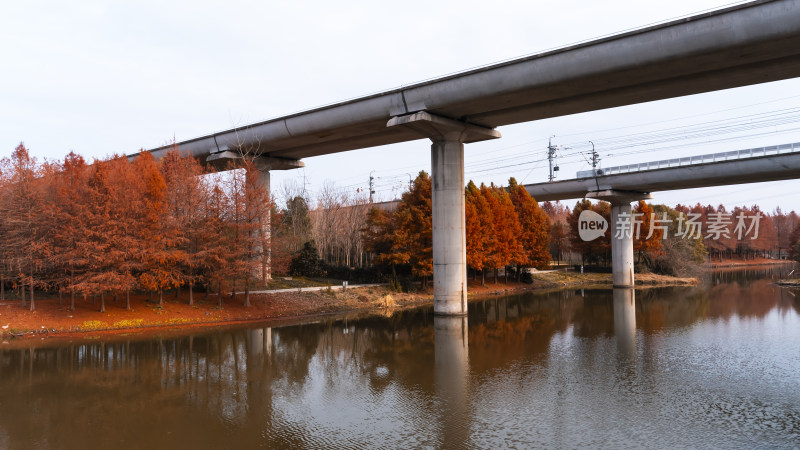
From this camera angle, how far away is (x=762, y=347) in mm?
16859

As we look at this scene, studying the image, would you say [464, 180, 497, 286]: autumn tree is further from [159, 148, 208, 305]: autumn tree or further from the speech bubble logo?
the speech bubble logo

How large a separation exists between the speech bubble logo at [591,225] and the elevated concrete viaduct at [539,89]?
36.4m

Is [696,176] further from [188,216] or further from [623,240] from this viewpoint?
[188,216]

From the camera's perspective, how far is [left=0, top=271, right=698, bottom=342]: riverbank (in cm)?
2172

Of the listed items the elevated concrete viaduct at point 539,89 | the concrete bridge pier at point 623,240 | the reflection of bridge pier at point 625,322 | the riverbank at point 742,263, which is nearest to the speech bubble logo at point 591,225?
the concrete bridge pier at point 623,240

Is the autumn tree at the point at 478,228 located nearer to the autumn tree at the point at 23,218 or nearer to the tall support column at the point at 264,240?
the tall support column at the point at 264,240

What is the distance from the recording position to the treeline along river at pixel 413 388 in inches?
352

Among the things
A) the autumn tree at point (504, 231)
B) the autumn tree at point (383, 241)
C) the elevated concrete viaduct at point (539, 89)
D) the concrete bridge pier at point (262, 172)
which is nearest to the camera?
the elevated concrete viaduct at point (539, 89)

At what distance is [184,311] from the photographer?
83.4 ft

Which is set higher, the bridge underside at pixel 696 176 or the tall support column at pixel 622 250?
the bridge underside at pixel 696 176

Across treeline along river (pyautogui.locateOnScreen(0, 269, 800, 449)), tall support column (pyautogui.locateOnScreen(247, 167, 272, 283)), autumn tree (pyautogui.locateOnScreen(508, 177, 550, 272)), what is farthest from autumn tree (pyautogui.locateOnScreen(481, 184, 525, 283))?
treeline along river (pyautogui.locateOnScreen(0, 269, 800, 449))

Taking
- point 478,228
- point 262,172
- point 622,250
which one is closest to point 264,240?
point 262,172

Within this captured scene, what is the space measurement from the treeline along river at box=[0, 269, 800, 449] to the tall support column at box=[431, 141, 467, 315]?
3844 mm

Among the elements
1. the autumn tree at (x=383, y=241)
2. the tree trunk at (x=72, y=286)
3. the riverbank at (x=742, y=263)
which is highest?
the autumn tree at (x=383, y=241)
